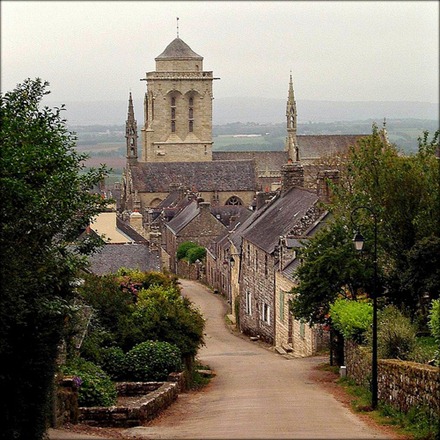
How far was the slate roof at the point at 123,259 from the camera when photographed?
131ft

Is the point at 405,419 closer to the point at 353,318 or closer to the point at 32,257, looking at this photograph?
the point at 353,318

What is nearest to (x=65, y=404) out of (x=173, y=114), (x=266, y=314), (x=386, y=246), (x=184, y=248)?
(x=386, y=246)

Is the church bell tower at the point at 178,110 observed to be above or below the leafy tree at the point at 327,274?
above

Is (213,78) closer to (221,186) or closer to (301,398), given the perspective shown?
(221,186)

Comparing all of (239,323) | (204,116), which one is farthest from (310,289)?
(204,116)

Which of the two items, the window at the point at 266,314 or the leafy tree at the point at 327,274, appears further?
the window at the point at 266,314

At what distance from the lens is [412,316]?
95.7ft

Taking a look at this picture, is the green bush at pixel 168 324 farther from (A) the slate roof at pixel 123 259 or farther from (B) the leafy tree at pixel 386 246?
(A) the slate roof at pixel 123 259

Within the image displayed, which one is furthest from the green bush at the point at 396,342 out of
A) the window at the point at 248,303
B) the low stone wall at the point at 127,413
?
the window at the point at 248,303

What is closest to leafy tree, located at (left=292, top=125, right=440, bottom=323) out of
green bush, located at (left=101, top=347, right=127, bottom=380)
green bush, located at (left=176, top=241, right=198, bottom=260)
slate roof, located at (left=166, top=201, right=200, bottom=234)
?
green bush, located at (left=101, top=347, right=127, bottom=380)

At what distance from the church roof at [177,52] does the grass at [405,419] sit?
96.3 meters

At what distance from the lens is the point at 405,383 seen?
20219 mm

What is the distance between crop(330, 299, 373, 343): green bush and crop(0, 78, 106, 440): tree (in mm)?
8761

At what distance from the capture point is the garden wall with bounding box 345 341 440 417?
1844cm
